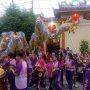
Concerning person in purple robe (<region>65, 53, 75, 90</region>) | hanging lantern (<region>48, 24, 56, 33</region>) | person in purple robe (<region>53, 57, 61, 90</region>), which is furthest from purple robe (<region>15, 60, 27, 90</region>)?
hanging lantern (<region>48, 24, 56, 33</region>)

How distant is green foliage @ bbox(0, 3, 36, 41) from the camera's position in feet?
105

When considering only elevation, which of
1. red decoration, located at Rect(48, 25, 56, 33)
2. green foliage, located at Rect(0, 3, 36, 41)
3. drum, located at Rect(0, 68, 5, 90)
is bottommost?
green foliage, located at Rect(0, 3, 36, 41)

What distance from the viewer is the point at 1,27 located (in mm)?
32281

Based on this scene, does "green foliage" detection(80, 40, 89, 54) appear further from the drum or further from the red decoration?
the drum

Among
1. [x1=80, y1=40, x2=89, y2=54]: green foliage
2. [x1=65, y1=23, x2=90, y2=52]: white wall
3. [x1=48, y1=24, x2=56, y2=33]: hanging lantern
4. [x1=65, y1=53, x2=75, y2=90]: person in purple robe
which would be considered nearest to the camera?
[x1=65, y1=53, x2=75, y2=90]: person in purple robe

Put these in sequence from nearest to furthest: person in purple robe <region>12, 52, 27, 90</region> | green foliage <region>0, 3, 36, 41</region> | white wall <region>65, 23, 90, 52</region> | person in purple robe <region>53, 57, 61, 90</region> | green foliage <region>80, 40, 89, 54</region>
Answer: person in purple robe <region>12, 52, 27, 90</region>, person in purple robe <region>53, 57, 61, 90</region>, green foliage <region>80, 40, 89, 54</region>, white wall <region>65, 23, 90, 52</region>, green foliage <region>0, 3, 36, 41</region>

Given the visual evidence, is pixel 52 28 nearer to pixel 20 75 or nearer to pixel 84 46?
pixel 20 75

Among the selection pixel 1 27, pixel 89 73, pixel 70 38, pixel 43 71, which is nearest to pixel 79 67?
pixel 43 71

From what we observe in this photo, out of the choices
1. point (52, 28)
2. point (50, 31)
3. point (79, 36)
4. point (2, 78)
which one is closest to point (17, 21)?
point (79, 36)

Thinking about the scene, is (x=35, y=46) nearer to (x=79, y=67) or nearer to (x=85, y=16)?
(x=79, y=67)

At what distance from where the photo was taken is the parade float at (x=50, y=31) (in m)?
16.5

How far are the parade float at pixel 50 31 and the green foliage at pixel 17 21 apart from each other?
12374mm

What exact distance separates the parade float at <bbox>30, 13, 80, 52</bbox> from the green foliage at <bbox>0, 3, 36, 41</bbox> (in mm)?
12374

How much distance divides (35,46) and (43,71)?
185 inches
